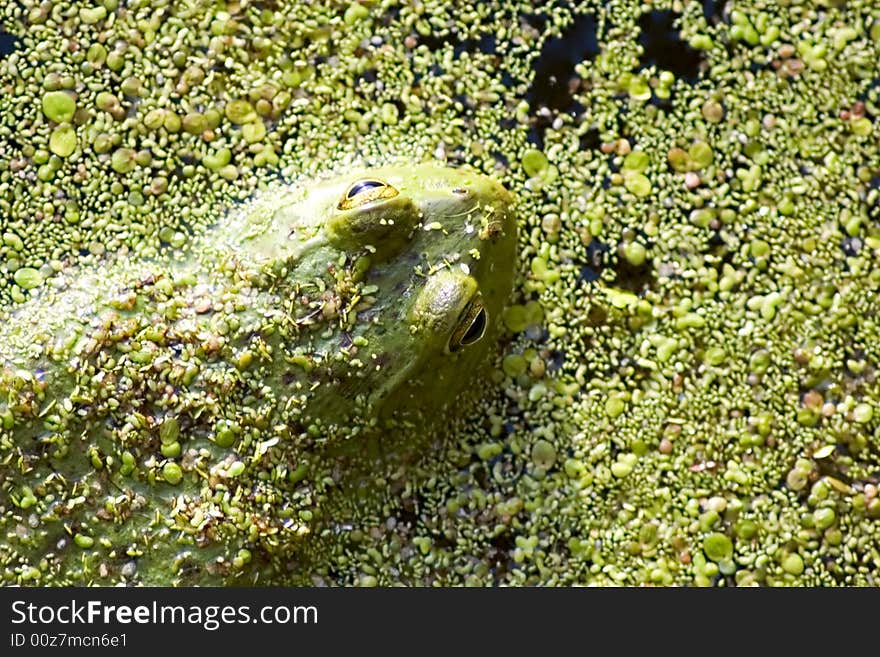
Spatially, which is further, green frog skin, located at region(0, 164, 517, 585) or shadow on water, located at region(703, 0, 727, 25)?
shadow on water, located at region(703, 0, 727, 25)

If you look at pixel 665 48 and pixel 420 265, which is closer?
pixel 420 265

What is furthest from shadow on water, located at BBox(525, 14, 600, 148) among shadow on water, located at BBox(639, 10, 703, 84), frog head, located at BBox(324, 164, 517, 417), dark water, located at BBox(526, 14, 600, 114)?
frog head, located at BBox(324, 164, 517, 417)

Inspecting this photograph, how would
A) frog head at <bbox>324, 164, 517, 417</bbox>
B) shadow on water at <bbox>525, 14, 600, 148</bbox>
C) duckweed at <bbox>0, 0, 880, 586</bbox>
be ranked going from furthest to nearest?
shadow on water at <bbox>525, 14, 600, 148</bbox> → duckweed at <bbox>0, 0, 880, 586</bbox> → frog head at <bbox>324, 164, 517, 417</bbox>

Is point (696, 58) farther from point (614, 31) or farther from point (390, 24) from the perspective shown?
point (390, 24)

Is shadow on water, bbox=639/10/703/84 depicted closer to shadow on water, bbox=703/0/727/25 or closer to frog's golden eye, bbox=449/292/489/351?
shadow on water, bbox=703/0/727/25

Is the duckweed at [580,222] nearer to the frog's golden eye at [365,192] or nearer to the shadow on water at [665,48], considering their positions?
the shadow on water at [665,48]

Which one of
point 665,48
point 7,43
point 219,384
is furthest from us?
point 665,48

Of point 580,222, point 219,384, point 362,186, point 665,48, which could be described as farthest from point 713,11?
point 219,384

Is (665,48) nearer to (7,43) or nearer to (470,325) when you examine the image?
A: (470,325)
